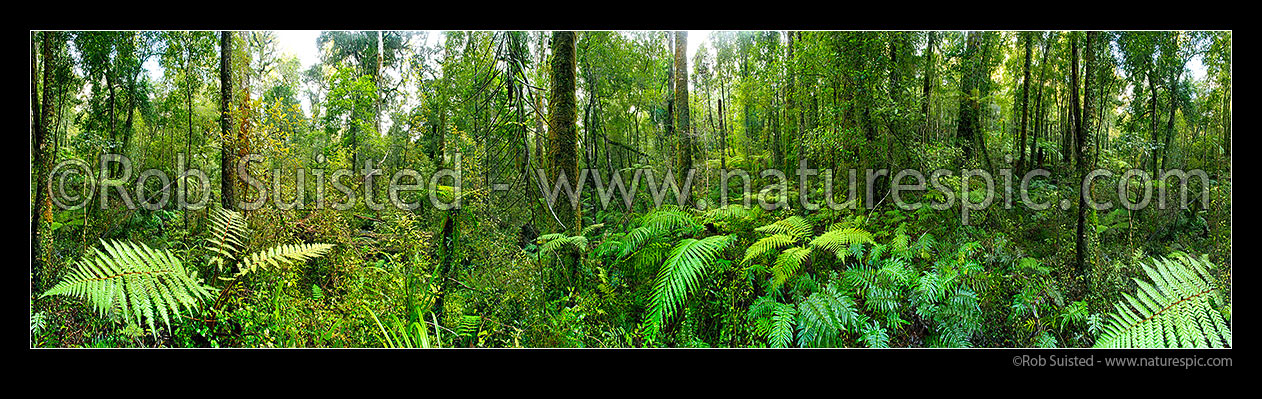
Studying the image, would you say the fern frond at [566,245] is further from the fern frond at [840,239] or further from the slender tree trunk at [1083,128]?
the slender tree trunk at [1083,128]

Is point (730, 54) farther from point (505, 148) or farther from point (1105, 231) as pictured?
point (1105, 231)

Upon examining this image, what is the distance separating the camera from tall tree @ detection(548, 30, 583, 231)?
2660 millimetres

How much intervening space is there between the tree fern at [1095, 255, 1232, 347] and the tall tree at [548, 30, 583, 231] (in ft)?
A: 8.56

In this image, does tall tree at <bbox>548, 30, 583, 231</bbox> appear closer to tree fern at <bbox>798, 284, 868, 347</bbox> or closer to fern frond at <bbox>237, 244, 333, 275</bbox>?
fern frond at <bbox>237, 244, 333, 275</bbox>

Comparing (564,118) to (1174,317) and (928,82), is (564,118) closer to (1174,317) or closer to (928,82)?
(928,82)

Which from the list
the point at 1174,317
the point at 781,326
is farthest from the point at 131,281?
the point at 1174,317

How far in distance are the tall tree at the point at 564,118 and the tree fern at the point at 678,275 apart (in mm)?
624

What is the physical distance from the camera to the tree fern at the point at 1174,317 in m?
1.95

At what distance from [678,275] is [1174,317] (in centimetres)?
216

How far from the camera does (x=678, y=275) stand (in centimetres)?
228
